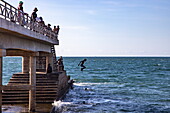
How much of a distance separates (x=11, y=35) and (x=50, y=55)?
16.0 m

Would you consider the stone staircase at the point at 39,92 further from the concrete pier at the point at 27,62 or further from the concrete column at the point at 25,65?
the concrete column at the point at 25,65

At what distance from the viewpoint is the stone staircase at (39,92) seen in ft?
82.1

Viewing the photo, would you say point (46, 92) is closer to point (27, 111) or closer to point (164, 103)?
point (27, 111)

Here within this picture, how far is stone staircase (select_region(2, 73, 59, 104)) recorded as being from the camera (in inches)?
985

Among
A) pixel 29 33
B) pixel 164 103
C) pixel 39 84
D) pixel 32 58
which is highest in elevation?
pixel 29 33

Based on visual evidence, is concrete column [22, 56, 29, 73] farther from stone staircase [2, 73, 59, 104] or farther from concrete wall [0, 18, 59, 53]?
concrete wall [0, 18, 59, 53]

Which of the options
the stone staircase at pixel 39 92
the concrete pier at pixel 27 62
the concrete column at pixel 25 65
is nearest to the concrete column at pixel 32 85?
the concrete pier at pixel 27 62

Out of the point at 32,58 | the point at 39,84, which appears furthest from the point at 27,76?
the point at 32,58

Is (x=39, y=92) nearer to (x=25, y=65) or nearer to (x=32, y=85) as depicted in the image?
(x=25, y=65)

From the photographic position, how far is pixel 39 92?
25531 millimetres

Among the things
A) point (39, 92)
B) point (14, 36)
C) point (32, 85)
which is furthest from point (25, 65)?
point (14, 36)

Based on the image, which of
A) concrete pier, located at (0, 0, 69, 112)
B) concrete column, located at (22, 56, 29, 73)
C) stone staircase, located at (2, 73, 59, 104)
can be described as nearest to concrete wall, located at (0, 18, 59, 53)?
concrete pier, located at (0, 0, 69, 112)

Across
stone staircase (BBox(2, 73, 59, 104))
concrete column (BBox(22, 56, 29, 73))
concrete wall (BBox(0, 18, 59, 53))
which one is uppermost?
concrete wall (BBox(0, 18, 59, 53))

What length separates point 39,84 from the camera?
85.9 feet
